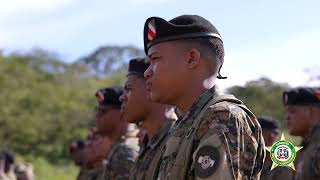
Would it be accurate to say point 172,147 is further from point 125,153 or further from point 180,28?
point 125,153

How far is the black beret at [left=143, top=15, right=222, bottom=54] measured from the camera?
10.8 ft

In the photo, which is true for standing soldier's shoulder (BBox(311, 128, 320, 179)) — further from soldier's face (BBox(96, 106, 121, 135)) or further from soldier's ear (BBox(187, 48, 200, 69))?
soldier's ear (BBox(187, 48, 200, 69))

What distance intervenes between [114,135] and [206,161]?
12.4ft

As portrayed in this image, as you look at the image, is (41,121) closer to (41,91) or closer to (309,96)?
(41,91)

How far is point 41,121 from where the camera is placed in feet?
131

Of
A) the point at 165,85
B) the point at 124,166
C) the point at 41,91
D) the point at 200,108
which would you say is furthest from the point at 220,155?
the point at 41,91

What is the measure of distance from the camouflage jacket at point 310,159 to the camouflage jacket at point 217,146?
2970mm

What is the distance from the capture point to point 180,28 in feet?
10.9

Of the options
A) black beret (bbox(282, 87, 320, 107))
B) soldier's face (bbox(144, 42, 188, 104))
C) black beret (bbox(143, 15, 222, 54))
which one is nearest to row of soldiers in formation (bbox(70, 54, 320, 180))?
black beret (bbox(282, 87, 320, 107))

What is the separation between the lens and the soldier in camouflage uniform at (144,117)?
4647 millimetres

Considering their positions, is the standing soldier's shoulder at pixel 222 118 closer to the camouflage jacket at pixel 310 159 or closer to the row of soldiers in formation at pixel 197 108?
the row of soldiers in formation at pixel 197 108

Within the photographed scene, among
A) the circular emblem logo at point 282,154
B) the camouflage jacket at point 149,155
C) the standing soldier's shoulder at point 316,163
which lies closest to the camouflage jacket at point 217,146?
the circular emblem logo at point 282,154

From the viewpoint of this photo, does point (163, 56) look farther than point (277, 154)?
No

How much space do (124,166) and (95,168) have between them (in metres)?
2.82
